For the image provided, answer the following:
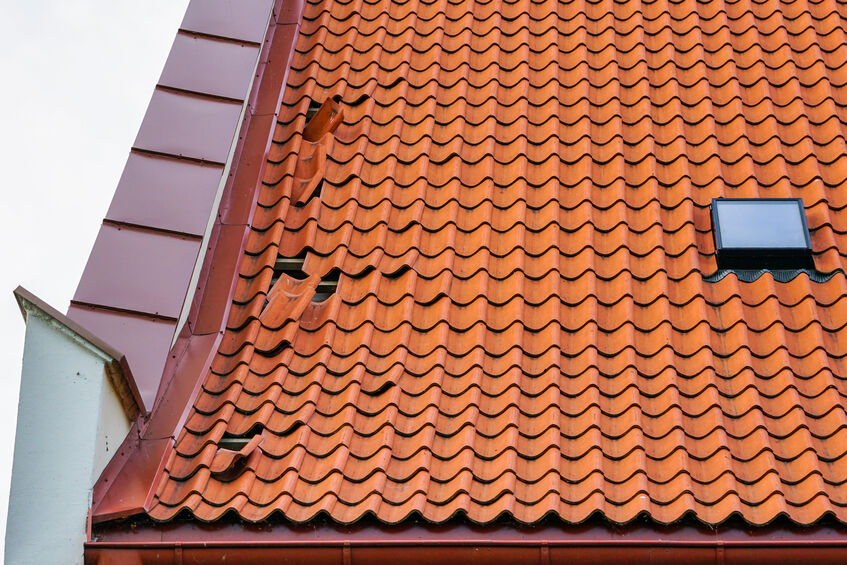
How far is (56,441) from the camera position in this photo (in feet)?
16.0

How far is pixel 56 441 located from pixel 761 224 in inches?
133

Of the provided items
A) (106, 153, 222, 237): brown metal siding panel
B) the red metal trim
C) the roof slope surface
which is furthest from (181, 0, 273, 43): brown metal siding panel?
the red metal trim

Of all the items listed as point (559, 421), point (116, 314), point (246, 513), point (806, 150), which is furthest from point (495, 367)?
point (806, 150)

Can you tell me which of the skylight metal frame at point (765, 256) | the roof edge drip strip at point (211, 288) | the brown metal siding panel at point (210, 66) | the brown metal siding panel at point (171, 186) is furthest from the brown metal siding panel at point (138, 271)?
the skylight metal frame at point (765, 256)

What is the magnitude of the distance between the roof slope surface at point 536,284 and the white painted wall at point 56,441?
35 centimetres

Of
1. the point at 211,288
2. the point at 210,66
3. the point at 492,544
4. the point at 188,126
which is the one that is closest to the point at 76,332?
the point at 211,288

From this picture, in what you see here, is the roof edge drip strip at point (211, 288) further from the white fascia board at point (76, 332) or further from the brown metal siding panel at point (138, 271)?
the white fascia board at point (76, 332)

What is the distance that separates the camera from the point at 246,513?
4.79 m

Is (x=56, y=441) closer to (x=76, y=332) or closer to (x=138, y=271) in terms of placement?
(x=76, y=332)

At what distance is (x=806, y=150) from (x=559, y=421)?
7.94ft

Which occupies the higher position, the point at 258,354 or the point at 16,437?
the point at 258,354

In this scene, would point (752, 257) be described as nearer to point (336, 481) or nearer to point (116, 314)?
point (336, 481)

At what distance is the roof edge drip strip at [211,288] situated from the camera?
16.3 ft

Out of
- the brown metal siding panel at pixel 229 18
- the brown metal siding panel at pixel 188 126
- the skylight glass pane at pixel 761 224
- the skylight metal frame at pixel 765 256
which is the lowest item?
the skylight metal frame at pixel 765 256
